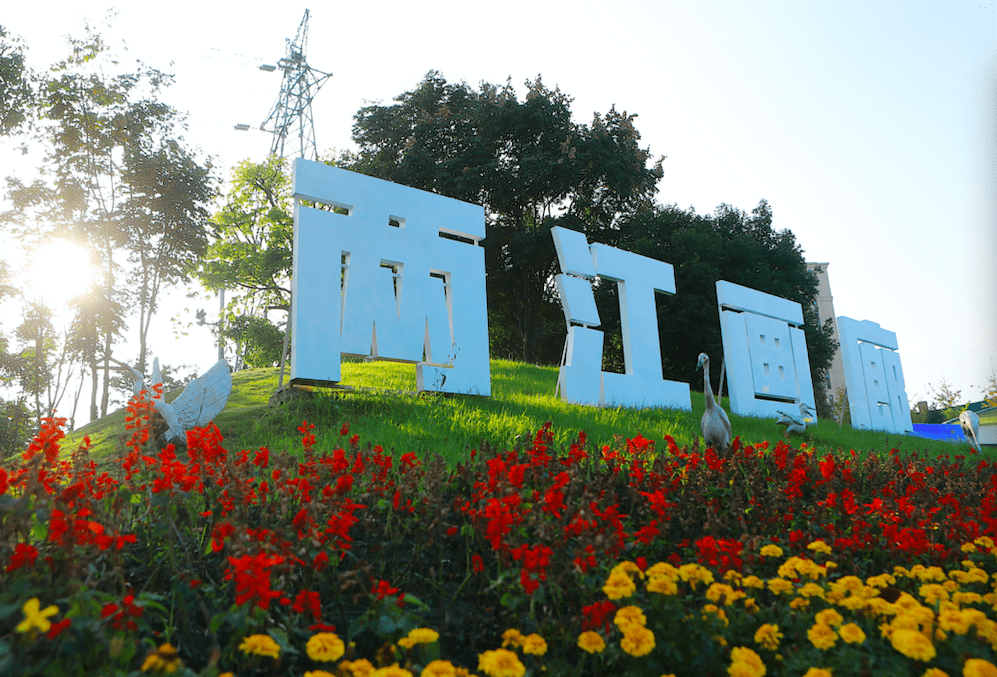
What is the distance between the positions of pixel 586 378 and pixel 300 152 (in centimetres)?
2091

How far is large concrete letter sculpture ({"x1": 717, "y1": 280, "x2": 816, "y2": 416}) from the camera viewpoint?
13203 millimetres

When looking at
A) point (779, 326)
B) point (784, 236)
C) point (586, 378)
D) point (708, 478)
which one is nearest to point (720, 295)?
point (779, 326)

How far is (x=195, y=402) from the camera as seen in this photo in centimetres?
731

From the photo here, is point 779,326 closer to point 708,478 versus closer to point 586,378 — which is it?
point 586,378

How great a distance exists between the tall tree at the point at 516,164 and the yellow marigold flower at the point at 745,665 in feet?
66.6

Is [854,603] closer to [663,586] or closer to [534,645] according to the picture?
[663,586]

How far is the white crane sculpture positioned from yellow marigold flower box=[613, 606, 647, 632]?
6.11 metres

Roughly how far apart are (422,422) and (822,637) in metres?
5.89

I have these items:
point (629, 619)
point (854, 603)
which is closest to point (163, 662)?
point (629, 619)

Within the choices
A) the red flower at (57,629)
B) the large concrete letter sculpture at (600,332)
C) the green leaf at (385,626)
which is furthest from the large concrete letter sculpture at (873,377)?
the red flower at (57,629)

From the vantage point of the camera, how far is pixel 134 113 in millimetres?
20531

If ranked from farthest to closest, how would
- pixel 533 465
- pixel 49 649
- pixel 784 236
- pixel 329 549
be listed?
1. pixel 784 236
2. pixel 533 465
3. pixel 329 549
4. pixel 49 649

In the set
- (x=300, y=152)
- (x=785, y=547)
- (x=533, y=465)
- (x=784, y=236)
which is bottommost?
(x=785, y=547)

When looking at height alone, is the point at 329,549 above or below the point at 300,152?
below
